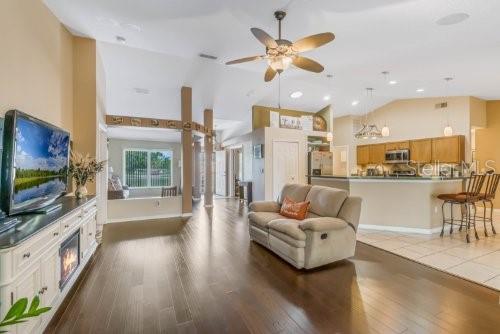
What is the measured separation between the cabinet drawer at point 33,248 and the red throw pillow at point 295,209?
2755 mm

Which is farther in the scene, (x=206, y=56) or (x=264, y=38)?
(x=206, y=56)

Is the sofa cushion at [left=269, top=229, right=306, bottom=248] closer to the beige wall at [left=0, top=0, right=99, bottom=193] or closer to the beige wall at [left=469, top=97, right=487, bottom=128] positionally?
the beige wall at [left=0, top=0, right=99, bottom=193]

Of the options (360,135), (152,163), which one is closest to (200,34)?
(360,135)

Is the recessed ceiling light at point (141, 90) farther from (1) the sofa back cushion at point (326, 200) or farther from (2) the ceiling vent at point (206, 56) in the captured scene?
(1) the sofa back cushion at point (326, 200)

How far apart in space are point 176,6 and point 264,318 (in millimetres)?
3493

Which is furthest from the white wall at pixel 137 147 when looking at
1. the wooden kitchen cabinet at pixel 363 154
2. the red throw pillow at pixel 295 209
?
the wooden kitchen cabinet at pixel 363 154

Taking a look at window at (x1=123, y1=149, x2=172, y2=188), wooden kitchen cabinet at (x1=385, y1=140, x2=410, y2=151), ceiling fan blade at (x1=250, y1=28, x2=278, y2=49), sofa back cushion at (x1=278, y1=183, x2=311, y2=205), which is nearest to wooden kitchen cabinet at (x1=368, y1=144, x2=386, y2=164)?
wooden kitchen cabinet at (x1=385, y1=140, x2=410, y2=151)

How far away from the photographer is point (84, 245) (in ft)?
9.74

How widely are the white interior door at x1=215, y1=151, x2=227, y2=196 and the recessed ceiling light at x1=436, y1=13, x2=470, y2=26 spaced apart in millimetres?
8034

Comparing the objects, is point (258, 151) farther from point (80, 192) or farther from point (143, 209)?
point (80, 192)

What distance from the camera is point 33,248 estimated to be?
1717 millimetres

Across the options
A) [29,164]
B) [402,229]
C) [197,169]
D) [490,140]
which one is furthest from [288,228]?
[197,169]

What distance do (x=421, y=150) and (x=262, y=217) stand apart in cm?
592

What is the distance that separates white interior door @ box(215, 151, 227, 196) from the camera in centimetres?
1032
